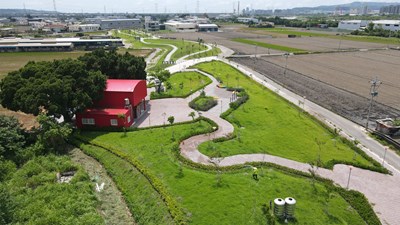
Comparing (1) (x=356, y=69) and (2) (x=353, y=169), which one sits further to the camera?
(1) (x=356, y=69)

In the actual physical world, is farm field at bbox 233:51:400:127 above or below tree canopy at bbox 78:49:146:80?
below

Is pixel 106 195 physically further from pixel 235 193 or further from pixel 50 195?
pixel 235 193

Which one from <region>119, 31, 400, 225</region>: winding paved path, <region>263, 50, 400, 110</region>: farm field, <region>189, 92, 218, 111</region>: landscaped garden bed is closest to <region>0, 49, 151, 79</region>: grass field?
<region>189, 92, 218, 111</region>: landscaped garden bed

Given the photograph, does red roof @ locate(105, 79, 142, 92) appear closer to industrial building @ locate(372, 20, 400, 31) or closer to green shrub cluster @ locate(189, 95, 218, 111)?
green shrub cluster @ locate(189, 95, 218, 111)

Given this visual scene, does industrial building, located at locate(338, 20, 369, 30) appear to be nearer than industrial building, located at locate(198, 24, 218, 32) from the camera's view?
Yes

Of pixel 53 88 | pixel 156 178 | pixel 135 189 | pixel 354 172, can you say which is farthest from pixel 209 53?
pixel 135 189

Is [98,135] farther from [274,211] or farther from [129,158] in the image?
[274,211]
